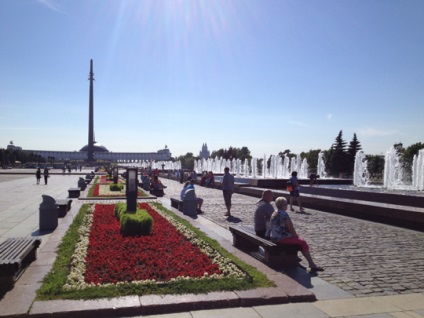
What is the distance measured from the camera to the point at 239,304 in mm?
4949

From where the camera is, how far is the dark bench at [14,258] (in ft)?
16.7

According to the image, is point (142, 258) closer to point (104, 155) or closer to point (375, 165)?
point (375, 165)

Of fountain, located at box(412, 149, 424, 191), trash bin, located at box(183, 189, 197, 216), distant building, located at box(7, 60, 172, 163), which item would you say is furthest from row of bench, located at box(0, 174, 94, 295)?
distant building, located at box(7, 60, 172, 163)

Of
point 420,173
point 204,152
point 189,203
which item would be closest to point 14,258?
point 189,203

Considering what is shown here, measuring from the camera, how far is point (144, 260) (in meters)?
6.64

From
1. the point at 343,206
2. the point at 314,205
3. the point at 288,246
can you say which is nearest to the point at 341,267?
the point at 288,246

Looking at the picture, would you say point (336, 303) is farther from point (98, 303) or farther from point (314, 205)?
point (314, 205)

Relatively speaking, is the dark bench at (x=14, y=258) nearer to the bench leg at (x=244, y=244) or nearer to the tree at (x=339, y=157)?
the bench leg at (x=244, y=244)

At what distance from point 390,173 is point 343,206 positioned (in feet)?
48.7

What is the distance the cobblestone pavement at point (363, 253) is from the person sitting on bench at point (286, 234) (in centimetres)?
34

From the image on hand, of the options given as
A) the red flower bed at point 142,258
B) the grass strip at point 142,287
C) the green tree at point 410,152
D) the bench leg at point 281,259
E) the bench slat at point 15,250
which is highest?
the green tree at point 410,152

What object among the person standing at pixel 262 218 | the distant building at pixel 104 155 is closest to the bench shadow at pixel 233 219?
the person standing at pixel 262 218

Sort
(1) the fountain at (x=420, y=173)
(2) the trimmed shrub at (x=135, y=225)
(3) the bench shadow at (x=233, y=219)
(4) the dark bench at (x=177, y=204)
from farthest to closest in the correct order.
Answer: (1) the fountain at (x=420, y=173)
(4) the dark bench at (x=177, y=204)
(3) the bench shadow at (x=233, y=219)
(2) the trimmed shrub at (x=135, y=225)

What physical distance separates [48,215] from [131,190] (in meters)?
2.14
